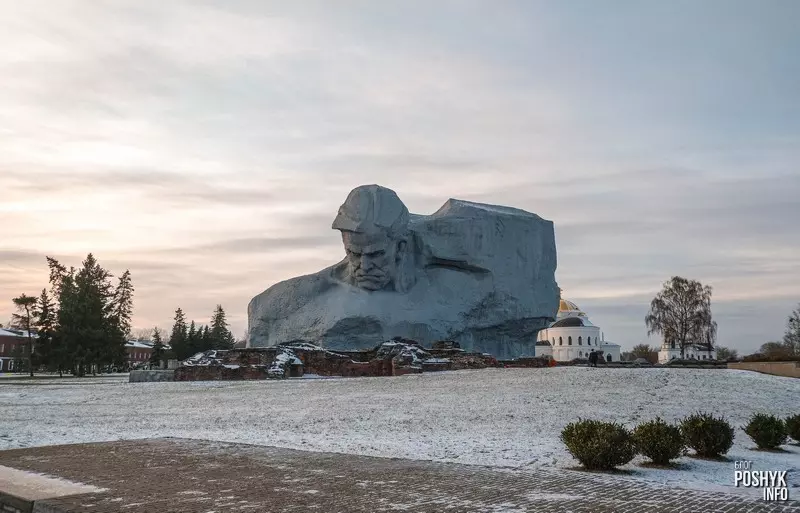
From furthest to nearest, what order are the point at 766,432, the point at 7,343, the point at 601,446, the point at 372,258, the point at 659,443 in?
1. the point at 7,343
2. the point at 372,258
3. the point at 766,432
4. the point at 659,443
5. the point at 601,446

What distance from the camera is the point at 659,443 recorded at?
1030 cm

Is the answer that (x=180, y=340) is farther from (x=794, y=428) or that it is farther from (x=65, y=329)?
(x=794, y=428)

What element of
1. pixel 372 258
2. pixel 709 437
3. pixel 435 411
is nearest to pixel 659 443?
pixel 709 437

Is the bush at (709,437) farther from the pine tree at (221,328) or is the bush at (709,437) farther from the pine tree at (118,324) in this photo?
the pine tree at (221,328)

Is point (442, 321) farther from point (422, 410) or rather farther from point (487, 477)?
point (487, 477)

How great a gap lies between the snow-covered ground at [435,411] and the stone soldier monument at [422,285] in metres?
18.0

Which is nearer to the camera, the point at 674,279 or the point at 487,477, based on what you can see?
the point at 487,477

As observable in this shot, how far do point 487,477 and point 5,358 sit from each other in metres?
106

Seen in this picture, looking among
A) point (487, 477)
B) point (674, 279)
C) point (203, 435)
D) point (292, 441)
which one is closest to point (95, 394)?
point (203, 435)

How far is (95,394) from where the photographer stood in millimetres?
23469

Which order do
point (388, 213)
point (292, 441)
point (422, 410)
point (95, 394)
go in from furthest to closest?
point (388, 213), point (95, 394), point (422, 410), point (292, 441)

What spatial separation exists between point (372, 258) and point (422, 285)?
456 cm

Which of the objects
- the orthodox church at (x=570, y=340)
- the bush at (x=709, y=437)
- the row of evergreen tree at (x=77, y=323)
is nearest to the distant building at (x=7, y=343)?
the row of evergreen tree at (x=77, y=323)

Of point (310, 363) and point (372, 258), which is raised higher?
point (372, 258)
